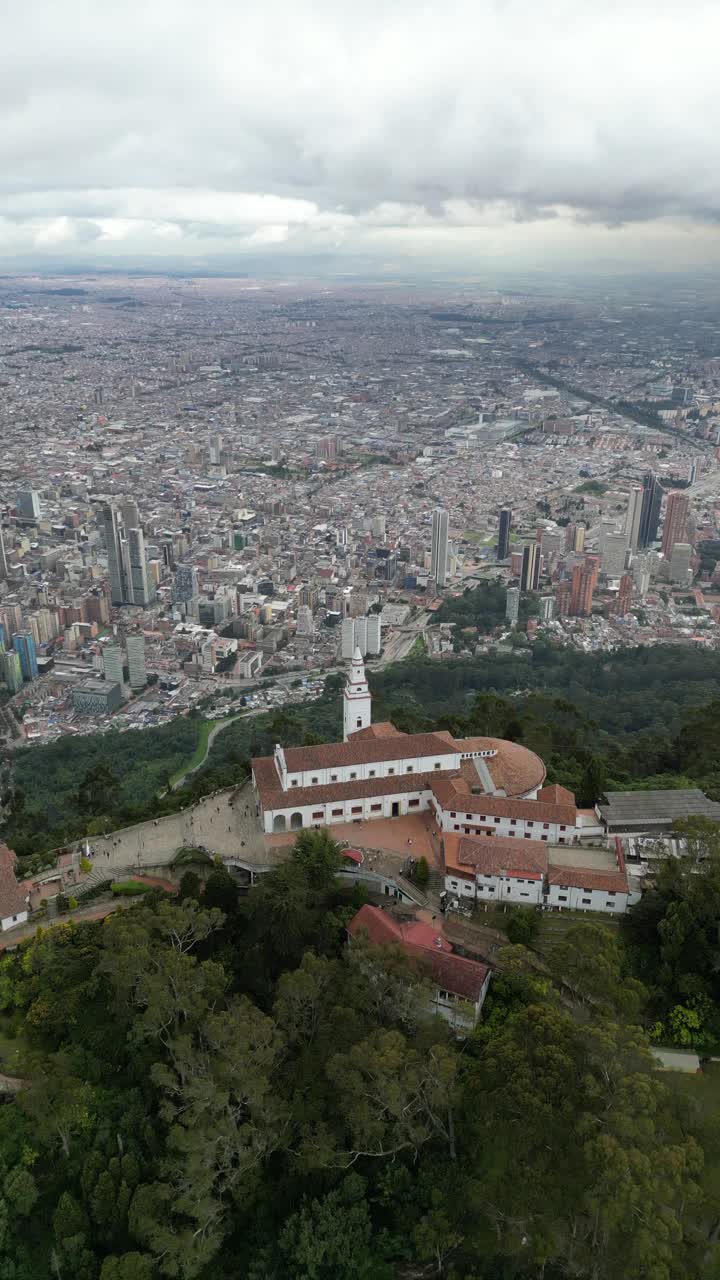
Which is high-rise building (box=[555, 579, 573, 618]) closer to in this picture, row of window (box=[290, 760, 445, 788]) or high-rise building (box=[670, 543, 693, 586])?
high-rise building (box=[670, 543, 693, 586])

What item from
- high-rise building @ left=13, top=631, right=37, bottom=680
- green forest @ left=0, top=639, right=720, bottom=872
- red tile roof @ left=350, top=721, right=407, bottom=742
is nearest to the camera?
red tile roof @ left=350, top=721, right=407, bottom=742

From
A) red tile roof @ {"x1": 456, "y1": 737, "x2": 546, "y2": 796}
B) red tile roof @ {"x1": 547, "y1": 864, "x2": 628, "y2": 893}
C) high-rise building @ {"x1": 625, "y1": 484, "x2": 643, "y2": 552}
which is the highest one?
red tile roof @ {"x1": 547, "y1": 864, "x2": 628, "y2": 893}

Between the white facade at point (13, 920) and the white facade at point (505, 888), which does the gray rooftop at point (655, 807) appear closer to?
the white facade at point (505, 888)

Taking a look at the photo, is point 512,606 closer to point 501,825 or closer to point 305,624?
point 305,624

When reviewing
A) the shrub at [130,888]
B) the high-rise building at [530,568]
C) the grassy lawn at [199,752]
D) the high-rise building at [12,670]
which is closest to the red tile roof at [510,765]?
the shrub at [130,888]

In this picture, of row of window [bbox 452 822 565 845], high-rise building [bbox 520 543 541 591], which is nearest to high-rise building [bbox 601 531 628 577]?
high-rise building [bbox 520 543 541 591]

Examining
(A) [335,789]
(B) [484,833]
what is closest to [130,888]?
(A) [335,789]

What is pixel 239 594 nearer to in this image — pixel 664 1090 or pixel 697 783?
pixel 697 783
